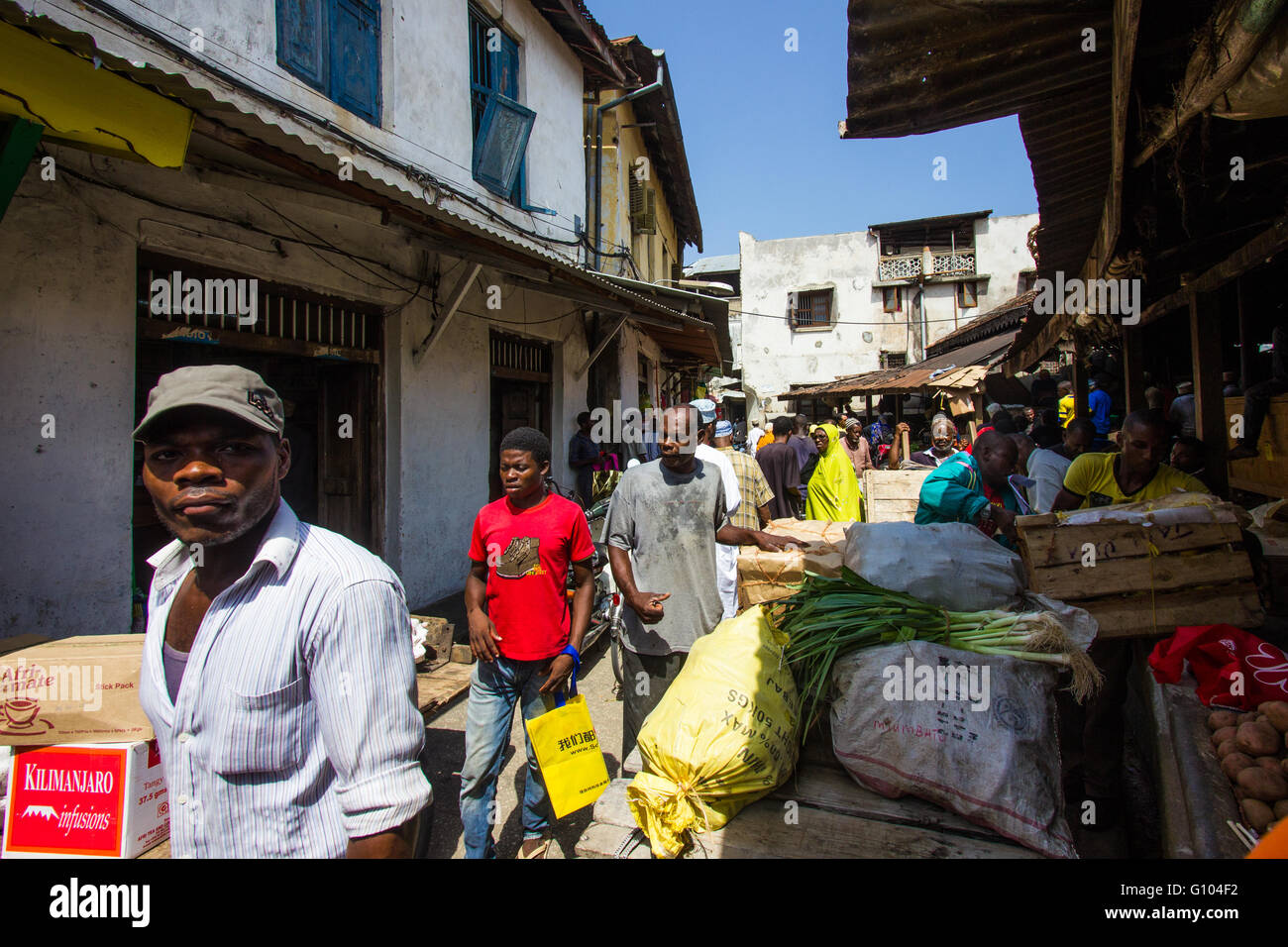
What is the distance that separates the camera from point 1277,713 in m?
2.47

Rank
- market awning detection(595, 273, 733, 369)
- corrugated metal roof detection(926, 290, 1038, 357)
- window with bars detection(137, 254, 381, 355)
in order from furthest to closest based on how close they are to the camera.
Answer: corrugated metal roof detection(926, 290, 1038, 357) → market awning detection(595, 273, 733, 369) → window with bars detection(137, 254, 381, 355)

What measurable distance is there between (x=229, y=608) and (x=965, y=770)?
6.36 ft

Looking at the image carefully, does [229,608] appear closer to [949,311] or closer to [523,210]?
[523,210]

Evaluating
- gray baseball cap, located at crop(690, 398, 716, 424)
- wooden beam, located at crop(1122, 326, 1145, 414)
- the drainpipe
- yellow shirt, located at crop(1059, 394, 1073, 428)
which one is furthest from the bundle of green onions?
the drainpipe

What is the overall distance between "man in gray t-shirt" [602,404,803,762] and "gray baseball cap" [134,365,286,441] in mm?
2031

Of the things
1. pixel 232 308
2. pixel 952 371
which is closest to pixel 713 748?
pixel 232 308

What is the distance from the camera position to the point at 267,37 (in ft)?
16.6

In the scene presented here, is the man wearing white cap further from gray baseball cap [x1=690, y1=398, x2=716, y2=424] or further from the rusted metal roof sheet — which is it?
the rusted metal roof sheet

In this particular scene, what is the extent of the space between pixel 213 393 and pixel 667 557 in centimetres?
225

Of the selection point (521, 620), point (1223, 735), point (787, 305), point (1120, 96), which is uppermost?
point (787, 305)

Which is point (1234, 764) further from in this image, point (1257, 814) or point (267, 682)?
point (267, 682)

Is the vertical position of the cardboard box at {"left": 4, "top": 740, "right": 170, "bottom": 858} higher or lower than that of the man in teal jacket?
lower

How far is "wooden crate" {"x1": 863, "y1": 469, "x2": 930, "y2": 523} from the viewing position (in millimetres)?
6625

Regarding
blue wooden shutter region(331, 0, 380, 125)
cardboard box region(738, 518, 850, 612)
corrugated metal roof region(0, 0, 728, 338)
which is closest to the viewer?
corrugated metal roof region(0, 0, 728, 338)
